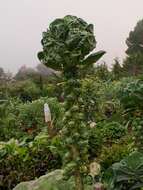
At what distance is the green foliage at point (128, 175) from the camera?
6.16 feet

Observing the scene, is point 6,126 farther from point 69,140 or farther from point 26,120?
point 69,140

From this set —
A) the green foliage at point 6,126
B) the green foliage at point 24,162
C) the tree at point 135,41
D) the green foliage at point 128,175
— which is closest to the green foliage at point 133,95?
the green foliage at point 128,175

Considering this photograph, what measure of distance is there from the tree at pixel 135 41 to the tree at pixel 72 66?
31743 millimetres

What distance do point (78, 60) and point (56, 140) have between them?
8.70 ft

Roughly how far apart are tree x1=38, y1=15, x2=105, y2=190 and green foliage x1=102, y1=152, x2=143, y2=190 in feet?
3.38

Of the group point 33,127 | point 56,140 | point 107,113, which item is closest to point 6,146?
point 56,140

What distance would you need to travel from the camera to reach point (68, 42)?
1.01 m

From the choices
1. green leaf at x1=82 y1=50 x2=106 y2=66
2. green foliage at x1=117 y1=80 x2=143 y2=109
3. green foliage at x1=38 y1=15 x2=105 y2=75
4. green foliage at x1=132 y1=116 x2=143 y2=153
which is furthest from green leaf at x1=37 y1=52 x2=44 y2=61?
green foliage at x1=132 y1=116 x2=143 y2=153

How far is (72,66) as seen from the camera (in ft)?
3.41

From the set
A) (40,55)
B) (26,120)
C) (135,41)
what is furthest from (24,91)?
(135,41)

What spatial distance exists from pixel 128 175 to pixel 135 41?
32.9 m

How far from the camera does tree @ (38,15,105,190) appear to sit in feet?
3.29

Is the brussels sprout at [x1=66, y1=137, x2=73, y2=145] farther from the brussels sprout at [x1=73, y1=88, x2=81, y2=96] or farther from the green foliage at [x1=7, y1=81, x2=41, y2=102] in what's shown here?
the green foliage at [x1=7, y1=81, x2=41, y2=102]

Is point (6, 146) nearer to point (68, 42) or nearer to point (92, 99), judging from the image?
point (68, 42)
